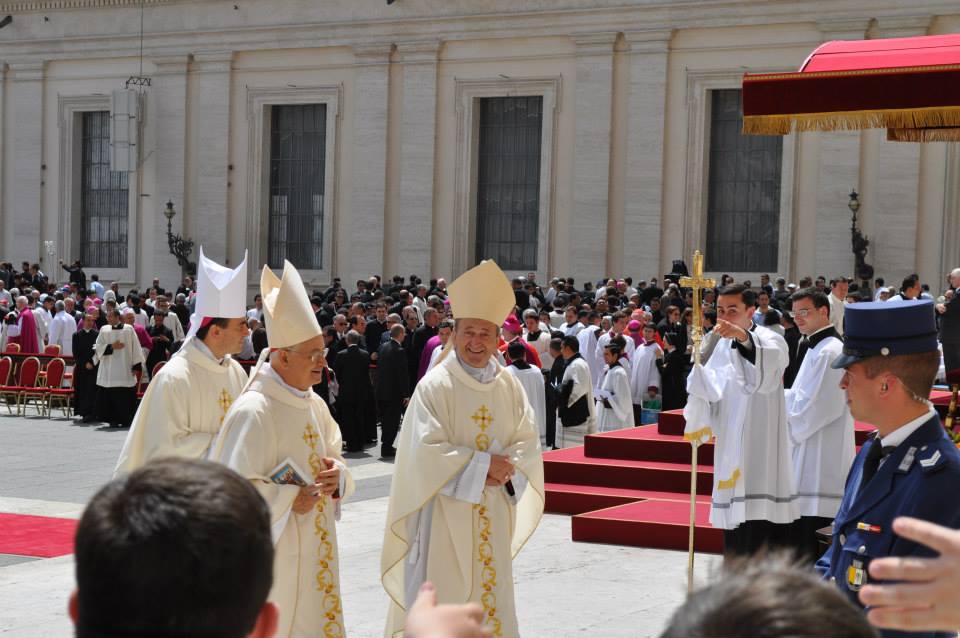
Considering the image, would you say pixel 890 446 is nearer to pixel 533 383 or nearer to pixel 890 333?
pixel 890 333

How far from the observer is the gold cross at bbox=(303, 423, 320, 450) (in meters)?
5.39

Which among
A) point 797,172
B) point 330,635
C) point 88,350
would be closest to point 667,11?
point 797,172

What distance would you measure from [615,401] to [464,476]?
8167 mm

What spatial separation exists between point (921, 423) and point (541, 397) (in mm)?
10317

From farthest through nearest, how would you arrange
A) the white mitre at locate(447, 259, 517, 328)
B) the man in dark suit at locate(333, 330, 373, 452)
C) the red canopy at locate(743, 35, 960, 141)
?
the man in dark suit at locate(333, 330, 373, 452) → the red canopy at locate(743, 35, 960, 141) → the white mitre at locate(447, 259, 517, 328)

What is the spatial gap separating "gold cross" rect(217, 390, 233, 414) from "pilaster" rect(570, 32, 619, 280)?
74.7ft

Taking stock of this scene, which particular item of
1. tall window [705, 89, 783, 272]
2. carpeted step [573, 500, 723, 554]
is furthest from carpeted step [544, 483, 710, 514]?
tall window [705, 89, 783, 272]

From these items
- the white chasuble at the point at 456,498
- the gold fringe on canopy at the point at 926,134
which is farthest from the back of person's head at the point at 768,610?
the gold fringe on canopy at the point at 926,134

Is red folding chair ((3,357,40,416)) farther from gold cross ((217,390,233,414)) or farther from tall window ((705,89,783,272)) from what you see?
tall window ((705,89,783,272))

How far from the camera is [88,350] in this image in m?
18.8

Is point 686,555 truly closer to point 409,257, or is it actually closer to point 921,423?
point 921,423

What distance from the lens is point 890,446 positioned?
3.54m

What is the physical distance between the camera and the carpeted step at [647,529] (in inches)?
379

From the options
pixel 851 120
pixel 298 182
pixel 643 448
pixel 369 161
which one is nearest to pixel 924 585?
pixel 851 120
